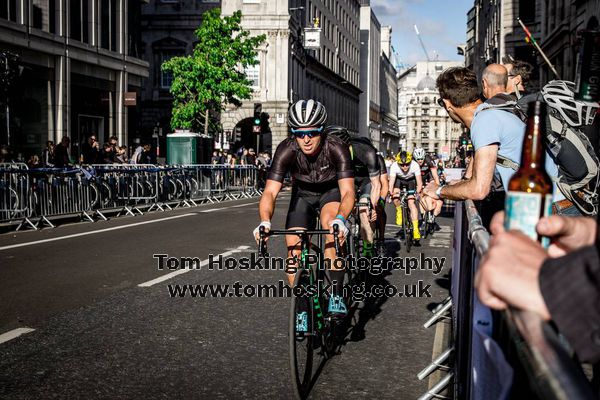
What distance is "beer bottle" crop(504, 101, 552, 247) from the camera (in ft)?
5.43

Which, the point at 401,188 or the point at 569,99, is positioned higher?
the point at 569,99

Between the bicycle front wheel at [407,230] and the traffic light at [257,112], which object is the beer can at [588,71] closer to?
the bicycle front wheel at [407,230]

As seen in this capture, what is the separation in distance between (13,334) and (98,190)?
467 inches

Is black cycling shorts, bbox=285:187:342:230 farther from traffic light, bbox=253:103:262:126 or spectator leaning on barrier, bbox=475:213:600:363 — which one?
traffic light, bbox=253:103:262:126

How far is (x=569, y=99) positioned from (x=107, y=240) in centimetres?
973

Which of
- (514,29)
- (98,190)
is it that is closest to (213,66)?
(98,190)

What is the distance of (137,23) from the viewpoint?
38.1m

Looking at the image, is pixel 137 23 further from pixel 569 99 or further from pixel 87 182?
pixel 569 99

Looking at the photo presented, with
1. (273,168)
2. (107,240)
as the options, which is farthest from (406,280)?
(107,240)

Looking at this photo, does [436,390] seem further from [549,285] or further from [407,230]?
[407,230]

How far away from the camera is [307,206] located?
6.20 metres

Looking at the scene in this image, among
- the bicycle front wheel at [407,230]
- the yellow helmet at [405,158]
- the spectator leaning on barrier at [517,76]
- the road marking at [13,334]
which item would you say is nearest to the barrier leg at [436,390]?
the spectator leaning on barrier at [517,76]

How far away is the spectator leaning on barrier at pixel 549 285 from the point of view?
1.42m

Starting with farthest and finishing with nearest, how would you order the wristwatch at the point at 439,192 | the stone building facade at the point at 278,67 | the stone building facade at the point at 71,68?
the stone building facade at the point at 278,67 → the stone building facade at the point at 71,68 → the wristwatch at the point at 439,192
